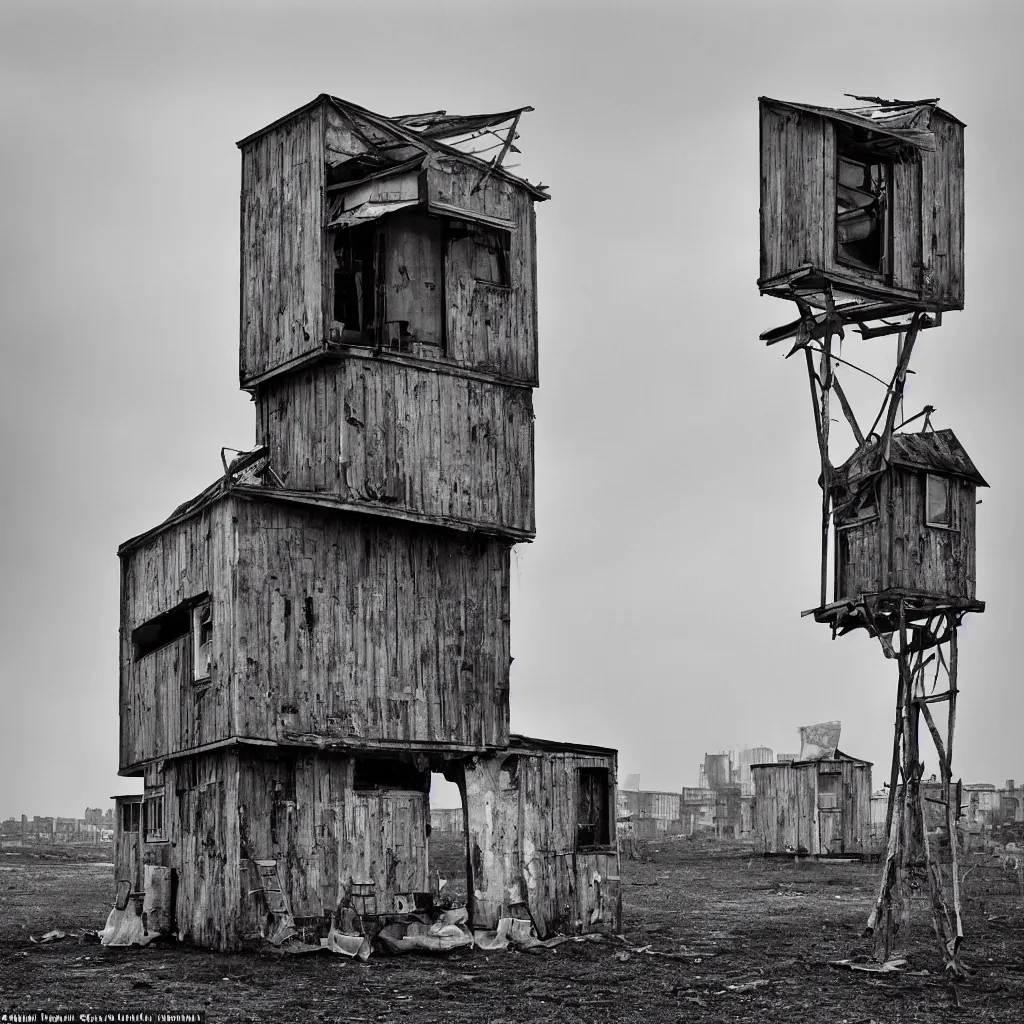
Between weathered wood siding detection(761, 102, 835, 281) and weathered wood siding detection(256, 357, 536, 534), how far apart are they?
670 cm

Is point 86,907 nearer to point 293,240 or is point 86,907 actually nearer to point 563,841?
point 563,841

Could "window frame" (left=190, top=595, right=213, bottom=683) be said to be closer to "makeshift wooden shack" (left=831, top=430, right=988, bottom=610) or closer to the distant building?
"makeshift wooden shack" (left=831, top=430, right=988, bottom=610)

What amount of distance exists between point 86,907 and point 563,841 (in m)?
13.5

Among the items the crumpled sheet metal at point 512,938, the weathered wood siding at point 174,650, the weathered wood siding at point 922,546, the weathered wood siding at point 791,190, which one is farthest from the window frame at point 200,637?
the weathered wood siding at point 922,546

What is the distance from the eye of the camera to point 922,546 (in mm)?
26125

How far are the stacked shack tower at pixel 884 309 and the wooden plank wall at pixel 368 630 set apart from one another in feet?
22.3

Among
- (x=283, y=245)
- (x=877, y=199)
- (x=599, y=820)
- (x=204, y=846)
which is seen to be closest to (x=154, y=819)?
(x=204, y=846)

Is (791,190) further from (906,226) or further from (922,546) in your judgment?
(922,546)

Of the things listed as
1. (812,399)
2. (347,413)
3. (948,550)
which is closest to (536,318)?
(347,413)

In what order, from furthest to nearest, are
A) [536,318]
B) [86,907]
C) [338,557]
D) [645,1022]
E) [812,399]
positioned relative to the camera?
[86,907] → [536,318] → [338,557] → [812,399] → [645,1022]

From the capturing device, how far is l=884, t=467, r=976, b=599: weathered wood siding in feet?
84.7

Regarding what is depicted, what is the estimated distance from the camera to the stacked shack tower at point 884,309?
25.5 metres

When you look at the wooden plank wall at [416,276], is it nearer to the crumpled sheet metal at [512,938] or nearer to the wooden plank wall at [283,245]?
the wooden plank wall at [283,245]

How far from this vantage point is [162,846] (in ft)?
98.3
